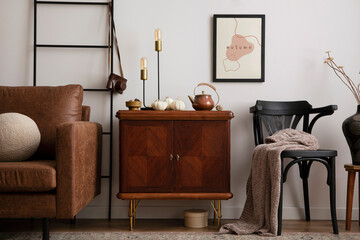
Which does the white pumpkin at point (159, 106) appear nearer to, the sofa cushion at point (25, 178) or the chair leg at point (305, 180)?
the sofa cushion at point (25, 178)

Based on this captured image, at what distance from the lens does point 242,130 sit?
120 inches

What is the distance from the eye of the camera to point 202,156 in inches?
102

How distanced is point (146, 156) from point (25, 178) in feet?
2.71

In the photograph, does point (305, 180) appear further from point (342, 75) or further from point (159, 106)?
point (159, 106)

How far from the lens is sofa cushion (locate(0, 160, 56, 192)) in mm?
2008

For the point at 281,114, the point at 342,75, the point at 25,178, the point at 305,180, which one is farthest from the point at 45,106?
the point at 342,75

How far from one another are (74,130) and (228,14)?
166 centimetres

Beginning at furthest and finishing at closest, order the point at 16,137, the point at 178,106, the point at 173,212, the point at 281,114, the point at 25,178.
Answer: the point at 173,212 → the point at 281,114 → the point at 178,106 → the point at 16,137 → the point at 25,178

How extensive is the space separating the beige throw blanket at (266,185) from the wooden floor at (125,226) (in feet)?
0.73

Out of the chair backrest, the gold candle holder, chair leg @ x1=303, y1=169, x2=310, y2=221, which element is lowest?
chair leg @ x1=303, y1=169, x2=310, y2=221

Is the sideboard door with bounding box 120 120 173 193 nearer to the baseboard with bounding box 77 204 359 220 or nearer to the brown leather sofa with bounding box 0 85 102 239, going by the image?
the brown leather sofa with bounding box 0 85 102 239

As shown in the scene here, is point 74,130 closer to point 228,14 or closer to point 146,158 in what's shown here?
point 146,158

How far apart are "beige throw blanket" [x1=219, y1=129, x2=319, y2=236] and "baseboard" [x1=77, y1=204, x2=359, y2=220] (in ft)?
1.29

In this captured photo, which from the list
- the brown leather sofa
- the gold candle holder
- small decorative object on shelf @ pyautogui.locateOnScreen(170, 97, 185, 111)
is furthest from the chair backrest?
the brown leather sofa
